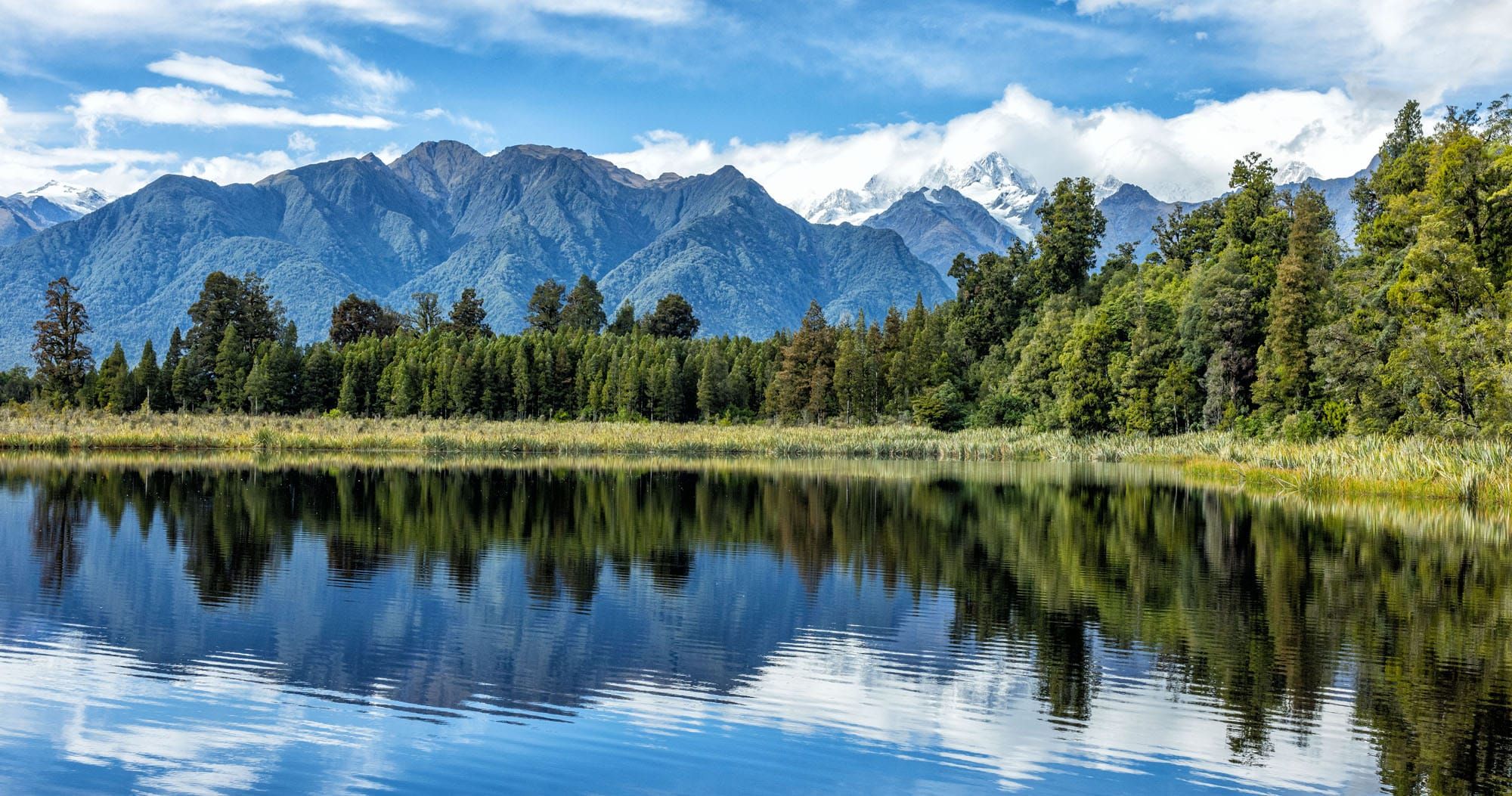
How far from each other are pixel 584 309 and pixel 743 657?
12854cm

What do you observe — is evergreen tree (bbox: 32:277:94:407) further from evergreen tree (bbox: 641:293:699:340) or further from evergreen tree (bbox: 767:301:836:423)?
evergreen tree (bbox: 641:293:699:340)

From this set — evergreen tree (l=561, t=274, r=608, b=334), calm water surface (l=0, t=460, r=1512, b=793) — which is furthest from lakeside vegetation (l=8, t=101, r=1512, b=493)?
calm water surface (l=0, t=460, r=1512, b=793)

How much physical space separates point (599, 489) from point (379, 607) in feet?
74.3

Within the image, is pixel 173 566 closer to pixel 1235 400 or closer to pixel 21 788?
pixel 21 788

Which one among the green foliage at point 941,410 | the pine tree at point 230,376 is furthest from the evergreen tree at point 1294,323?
the pine tree at point 230,376

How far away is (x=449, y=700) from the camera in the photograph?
1074cm

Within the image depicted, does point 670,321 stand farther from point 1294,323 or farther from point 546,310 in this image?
point 1294,323

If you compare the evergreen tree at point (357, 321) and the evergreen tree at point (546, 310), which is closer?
the evergreen tree at point (357, 321)

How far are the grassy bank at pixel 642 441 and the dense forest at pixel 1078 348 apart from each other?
11.4 ft

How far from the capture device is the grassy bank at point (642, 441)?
4900 cm

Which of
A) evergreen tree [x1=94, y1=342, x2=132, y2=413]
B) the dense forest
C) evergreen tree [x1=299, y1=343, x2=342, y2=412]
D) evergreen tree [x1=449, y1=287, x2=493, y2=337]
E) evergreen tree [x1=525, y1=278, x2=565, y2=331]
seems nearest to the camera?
the dense forest

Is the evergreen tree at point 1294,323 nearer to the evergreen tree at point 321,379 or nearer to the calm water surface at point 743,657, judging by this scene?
the calm water surface at point 743,657

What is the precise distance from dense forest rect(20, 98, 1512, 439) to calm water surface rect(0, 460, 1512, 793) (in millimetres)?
18944

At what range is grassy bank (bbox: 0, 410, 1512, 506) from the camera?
49.0 m
